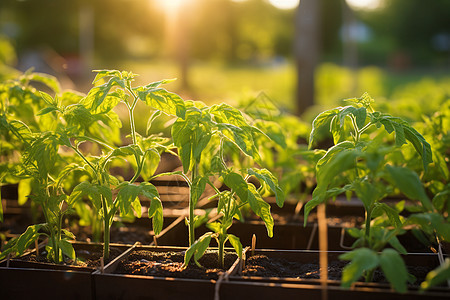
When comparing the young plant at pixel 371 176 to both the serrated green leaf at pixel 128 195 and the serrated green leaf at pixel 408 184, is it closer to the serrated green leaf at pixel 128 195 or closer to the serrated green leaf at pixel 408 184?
the serrated green leaf at pixel 408 184

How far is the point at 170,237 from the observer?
2.22m

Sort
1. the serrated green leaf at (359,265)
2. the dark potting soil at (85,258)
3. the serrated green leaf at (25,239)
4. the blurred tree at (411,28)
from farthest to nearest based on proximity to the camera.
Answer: the blurred tree at (411,28)
the dark potting soil at (85,258)
the serrated green leaf at (25,239)
the serrated green leaf at (359,265)

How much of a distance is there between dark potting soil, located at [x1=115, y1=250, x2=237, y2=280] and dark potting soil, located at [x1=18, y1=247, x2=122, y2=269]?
0.10 metres

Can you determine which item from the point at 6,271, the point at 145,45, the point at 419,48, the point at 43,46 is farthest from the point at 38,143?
the point at 419,48

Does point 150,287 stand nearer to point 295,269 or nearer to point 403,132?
point 295,269

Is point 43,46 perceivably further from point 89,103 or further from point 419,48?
point 89,103

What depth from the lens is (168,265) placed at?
1.73m

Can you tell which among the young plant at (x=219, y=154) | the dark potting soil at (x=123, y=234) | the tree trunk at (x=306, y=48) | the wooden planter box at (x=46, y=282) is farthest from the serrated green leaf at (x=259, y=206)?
the tree trunk at (x=306, y=48)

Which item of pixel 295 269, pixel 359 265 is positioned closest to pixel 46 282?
pixel 295 269

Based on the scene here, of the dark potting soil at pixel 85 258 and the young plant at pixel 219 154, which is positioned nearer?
the young plant at pixel 219 154

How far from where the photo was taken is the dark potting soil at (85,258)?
184 cm

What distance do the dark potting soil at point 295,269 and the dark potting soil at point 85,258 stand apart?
20.9 inches

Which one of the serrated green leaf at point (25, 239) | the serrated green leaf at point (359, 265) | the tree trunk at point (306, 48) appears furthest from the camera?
the tree trunk at point (306, 48)

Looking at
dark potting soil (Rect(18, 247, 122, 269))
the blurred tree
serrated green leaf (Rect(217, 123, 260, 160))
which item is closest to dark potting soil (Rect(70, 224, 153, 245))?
dark potting soil (Rect(18, 247, 122, 269))
